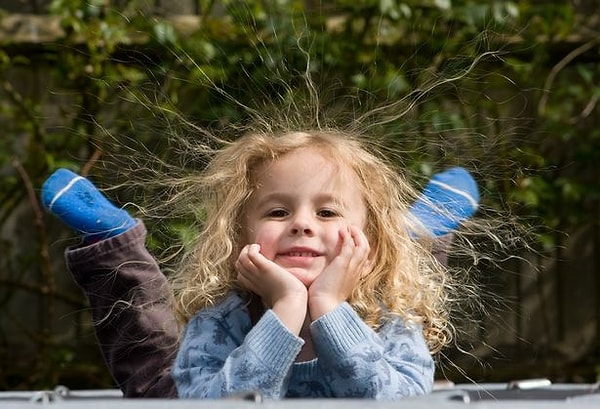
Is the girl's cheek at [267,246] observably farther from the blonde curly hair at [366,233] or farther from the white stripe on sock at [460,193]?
the white stripe on sock at [460,193]

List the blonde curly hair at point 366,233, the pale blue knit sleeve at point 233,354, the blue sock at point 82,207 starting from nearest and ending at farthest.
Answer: the pale blue knit sleeve at point 233,354
the blonde curly hair at point 366,233
the blue sock at point 82,207

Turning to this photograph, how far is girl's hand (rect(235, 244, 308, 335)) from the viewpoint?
5.64ft

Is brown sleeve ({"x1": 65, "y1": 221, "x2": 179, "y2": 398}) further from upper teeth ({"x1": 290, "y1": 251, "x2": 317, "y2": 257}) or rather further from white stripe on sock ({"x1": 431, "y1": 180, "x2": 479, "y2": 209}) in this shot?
white stripe on sock ({"x1": 431, "y1": 180, "x2": 479, "y2": 209})

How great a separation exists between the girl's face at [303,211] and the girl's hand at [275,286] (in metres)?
0.04

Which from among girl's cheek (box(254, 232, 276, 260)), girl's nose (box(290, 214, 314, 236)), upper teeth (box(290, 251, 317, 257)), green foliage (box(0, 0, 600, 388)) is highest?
green foliage (box(0, 0, 600, 388))

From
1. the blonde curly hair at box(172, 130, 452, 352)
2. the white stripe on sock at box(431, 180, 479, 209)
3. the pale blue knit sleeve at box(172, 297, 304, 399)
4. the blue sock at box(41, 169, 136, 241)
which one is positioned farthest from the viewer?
the white stripe on sock at box(431, 180, 479, 209)

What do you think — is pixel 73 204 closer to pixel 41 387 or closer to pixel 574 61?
pixel 41 387

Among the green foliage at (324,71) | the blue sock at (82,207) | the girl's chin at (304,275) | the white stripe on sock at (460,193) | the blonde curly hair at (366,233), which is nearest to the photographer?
the girl's chin at (304,275)

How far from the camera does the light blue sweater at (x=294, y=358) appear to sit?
167cm

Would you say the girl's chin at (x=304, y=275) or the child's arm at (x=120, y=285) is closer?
the girl's chin at (x=304, y=275)

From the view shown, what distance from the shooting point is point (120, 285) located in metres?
2.14

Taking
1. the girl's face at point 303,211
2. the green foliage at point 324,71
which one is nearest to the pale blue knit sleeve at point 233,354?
the girl's face at point 303,211

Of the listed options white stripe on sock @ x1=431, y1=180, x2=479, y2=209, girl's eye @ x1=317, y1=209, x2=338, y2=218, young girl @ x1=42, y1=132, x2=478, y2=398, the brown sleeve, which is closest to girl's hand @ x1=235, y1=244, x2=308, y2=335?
young girl @ x1=42, y1=132, x2=478, y2=398

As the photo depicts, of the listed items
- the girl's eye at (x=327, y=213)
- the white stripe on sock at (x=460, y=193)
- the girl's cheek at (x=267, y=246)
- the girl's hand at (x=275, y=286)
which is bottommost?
the girl's hand at (x=275, y=286)
